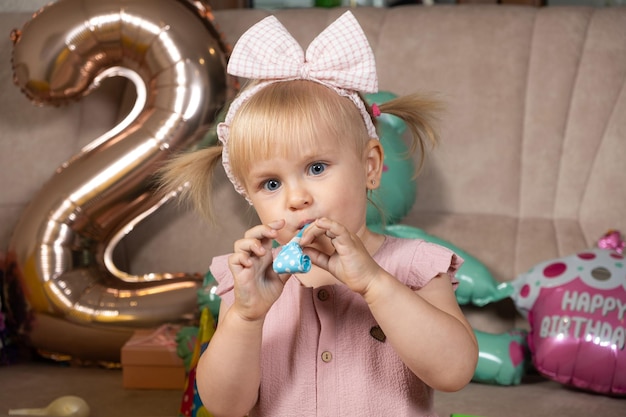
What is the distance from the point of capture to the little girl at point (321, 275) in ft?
3.25

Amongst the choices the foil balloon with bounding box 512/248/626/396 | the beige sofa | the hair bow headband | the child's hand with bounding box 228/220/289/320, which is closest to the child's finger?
the child's hand with bounding box 228/220/289/320

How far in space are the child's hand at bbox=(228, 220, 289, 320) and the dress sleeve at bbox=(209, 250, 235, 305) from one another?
14 centimetres

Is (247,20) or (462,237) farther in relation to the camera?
(247,20)

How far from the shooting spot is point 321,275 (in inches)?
44.6

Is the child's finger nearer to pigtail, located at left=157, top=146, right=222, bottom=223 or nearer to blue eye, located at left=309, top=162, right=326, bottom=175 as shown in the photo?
blue eye, located at left=309, top=162, right=326, bottom=175

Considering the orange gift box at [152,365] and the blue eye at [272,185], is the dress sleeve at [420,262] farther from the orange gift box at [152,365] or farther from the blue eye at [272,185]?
the orange gift box at [152,365]

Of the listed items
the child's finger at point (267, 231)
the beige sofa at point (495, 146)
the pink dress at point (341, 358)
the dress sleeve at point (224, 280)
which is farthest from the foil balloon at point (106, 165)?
the child's finger at point (267, 231)

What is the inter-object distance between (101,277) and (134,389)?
30 centimetres

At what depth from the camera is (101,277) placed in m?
1.96

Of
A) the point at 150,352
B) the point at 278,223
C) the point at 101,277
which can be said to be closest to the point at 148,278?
the point at 101,277

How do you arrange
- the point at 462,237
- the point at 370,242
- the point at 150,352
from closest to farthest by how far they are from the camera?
the point at 370,242 < the point at 150,352 < the point at 462,237

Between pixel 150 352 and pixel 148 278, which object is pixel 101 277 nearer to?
pixel 148 278

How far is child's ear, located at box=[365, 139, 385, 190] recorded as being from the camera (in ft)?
3.65

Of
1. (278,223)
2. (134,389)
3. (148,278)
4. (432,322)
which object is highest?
(278,223)
